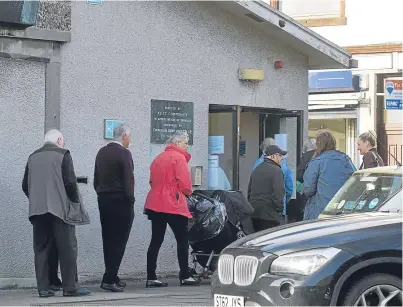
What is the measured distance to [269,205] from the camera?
44.3 ft

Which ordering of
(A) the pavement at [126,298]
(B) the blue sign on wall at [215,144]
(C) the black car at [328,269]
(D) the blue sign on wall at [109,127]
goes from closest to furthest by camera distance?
(C) the black car at [328,269]
(A) the pavement at [126,298]
(D) the blue sign on wall at [109,127]
(B) the blue sign on wall at [215,144]

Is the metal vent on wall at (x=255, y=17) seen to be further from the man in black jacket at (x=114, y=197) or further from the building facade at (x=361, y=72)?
the building facade at (x=361, y=72)

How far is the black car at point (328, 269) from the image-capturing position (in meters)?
7.88

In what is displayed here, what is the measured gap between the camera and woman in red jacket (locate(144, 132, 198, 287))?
41.5ft

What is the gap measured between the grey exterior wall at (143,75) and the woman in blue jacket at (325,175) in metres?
2.27

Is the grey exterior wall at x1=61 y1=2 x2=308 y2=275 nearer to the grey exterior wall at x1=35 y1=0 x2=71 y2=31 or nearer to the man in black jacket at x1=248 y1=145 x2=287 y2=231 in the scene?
the grey exterior wall at x1=35 y1=0 x2=71 y2=31

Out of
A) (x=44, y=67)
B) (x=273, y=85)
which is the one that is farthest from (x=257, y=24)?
(x=44, y=67)

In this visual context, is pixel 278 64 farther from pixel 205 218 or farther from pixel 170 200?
pixel 170 200

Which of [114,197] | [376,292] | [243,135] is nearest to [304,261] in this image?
[376,292]

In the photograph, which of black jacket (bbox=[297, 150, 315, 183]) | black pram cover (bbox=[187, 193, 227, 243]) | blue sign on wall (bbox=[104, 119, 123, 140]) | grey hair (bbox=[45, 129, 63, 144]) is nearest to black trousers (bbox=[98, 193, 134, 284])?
grey hair (bbox=[45, 129, 63, 144])

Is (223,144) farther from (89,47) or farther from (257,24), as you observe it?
(89,47)

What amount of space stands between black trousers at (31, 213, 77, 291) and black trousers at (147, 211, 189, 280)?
1588 millimetres

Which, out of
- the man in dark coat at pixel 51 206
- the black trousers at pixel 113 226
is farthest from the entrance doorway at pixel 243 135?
the man in dark coat at pixel 51 206

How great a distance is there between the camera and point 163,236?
1297cm
